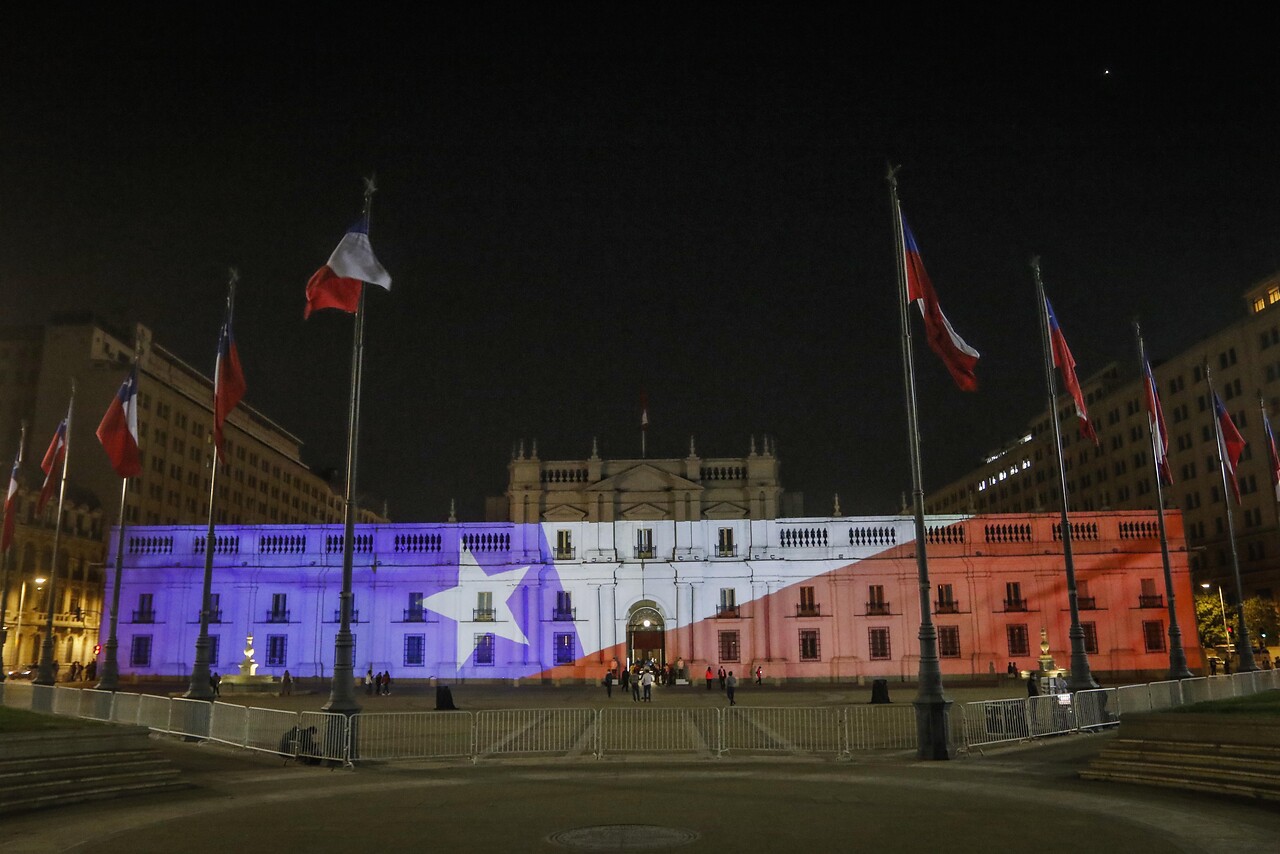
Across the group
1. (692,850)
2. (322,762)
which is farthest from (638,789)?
(322,762)

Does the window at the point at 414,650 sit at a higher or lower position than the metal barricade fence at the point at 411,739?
higher

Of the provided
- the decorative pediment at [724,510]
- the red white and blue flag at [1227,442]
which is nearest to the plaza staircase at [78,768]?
the red white and blue flag at [1227,442]

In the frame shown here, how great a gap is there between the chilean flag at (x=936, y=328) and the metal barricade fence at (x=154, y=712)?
19.1 meters

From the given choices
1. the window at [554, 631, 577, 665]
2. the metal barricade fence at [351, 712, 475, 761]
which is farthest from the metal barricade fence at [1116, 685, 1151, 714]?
the window at [554, 631, 577, 665]

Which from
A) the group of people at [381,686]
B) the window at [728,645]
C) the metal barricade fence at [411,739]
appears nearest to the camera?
the metal barricade fence at [411,739]

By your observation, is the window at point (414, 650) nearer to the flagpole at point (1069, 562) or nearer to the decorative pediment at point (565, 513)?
the decorative pediment at point (565, 513)

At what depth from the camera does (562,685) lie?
53.3 meters

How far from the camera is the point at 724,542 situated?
56531 millimetres

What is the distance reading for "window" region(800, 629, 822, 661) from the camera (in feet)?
178

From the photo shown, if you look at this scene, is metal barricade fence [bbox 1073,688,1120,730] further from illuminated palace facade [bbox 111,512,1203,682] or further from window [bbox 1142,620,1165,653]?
window [bbox 1142,620,1165,653]

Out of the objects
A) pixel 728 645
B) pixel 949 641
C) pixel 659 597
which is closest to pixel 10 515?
pixel 659 597

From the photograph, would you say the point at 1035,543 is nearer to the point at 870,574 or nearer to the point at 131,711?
the point at 870,574

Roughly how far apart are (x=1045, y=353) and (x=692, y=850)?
21.2m

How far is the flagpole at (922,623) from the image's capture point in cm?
1880
